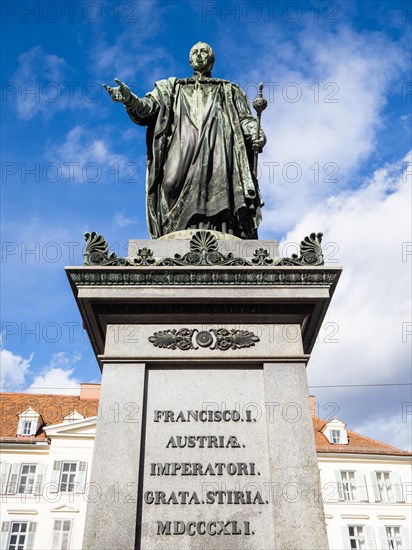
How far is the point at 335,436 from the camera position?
4822 cm

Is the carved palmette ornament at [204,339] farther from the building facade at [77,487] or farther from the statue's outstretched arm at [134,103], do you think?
the building facade at [77,487]

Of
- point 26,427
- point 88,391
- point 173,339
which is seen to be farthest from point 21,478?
point 173,339

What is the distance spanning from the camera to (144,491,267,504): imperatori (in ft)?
20.0

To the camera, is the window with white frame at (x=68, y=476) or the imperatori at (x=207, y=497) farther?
the window with white frame at (x=68, y=476)

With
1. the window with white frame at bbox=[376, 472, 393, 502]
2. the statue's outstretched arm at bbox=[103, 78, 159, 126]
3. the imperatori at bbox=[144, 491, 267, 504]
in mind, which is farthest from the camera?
the window with white frame at bbox=[376, 472, 393, 502]

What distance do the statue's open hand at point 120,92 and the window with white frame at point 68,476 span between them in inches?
1506

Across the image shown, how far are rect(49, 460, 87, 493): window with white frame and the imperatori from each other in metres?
38.8

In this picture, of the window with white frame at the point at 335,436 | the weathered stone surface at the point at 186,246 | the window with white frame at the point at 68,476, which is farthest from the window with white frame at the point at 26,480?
the weathered stone surface at the point at 186,246

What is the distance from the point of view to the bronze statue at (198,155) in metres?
8.59

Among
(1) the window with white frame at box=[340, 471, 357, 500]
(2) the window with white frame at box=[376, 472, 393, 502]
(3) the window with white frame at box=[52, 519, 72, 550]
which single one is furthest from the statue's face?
(2) the window with white frame at box=[376, 472, 393, 502]

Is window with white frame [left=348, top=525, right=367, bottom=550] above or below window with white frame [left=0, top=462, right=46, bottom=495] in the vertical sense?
below

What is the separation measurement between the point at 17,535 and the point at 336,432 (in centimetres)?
2430

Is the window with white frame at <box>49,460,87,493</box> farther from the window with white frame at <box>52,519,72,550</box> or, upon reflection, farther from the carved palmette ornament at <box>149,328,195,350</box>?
the carved palmette ornament at <box>149,328,195,350</box>

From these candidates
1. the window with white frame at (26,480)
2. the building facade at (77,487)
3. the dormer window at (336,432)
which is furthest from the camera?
the dormer window at (336,432)
